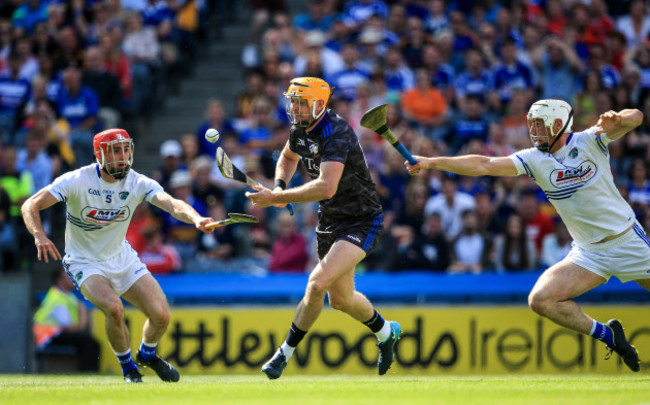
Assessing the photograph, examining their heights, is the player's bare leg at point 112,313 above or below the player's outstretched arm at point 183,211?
below

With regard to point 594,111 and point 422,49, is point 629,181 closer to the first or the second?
point 594,111

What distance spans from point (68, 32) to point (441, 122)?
6925mm

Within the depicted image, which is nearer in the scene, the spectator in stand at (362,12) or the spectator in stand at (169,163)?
the spectator in stand at (169,163)

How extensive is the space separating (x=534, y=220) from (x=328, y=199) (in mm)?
5104

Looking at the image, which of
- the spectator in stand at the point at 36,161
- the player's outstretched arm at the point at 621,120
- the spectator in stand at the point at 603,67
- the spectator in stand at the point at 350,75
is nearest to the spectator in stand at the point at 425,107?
the spectator in stand at the point at 350,75

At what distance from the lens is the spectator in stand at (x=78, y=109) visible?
1666 cm

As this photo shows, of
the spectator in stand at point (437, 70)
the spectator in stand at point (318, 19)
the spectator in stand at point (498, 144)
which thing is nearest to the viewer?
the spectator in stand at point (498, 144)

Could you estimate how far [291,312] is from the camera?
13648mm

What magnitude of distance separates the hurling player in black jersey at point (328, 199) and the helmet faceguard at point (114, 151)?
1334 mm

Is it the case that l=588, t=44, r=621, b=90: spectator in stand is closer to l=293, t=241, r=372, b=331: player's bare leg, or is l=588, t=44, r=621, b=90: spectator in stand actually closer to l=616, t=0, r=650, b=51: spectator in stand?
l=616, t=0, r=650, b=51: spectator in stand

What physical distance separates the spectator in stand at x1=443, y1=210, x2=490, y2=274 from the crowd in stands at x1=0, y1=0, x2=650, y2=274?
2cm

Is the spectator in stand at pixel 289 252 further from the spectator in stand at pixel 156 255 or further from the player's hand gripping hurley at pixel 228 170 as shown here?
the player's hand gripping hurley at pixel 228 170

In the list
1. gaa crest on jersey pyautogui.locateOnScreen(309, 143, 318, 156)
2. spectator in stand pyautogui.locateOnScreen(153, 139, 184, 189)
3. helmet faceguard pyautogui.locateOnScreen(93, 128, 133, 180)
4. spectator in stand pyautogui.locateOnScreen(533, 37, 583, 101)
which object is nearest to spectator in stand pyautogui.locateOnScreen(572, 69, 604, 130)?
spectator in stand pyautogui.locateOnScreen(533, 37, 583, 101)

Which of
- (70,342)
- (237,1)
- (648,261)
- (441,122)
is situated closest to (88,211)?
(70,342)
